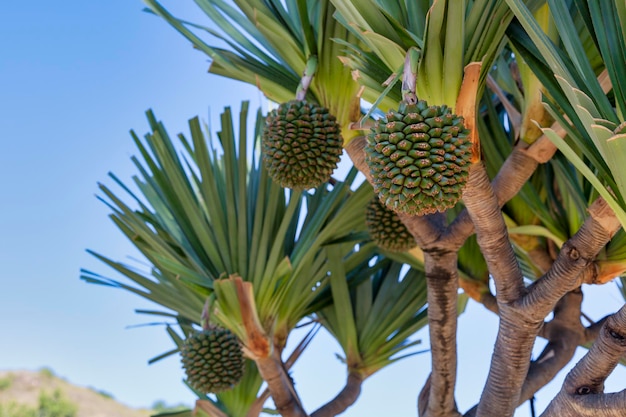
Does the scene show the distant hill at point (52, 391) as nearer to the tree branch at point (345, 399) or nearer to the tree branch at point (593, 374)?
the tree branch at point (345, 399)

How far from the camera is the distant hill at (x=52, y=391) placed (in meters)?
6.27

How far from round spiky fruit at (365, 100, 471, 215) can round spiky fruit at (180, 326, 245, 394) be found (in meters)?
0.62

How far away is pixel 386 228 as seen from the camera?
1376mm

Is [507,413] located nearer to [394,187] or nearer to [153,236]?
[394,187]

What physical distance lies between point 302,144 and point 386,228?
366 millimetres

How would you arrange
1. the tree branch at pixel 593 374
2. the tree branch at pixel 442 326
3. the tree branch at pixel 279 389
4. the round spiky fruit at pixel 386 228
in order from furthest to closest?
the tree branch at pixel 279 389 < the round spiky fruit at pixel 386 228 < the tree branch at pixel 442 326 < the tree branch at pixel 593 374

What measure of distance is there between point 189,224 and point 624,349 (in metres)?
0.92

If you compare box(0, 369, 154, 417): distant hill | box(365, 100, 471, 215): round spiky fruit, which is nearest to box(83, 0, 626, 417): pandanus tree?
box(365, 100, 471, 215): round spiky fruit

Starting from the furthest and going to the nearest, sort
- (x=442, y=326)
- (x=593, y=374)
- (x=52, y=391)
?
(x=52, y=391), (x=442, y=326), (x=593, y=374)

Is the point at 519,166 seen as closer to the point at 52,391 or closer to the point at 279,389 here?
the point at 279,389

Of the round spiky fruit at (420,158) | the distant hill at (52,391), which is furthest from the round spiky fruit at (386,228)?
the distant hill at (52,391)

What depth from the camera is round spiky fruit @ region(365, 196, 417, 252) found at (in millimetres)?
1378

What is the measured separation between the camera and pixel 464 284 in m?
1.53

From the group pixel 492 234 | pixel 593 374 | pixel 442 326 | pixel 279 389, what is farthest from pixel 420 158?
pixel 279 389
